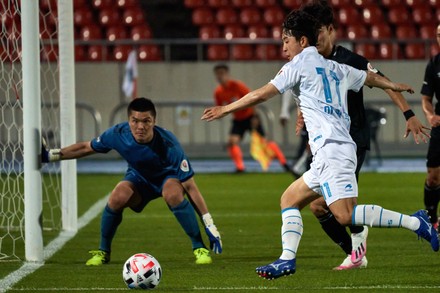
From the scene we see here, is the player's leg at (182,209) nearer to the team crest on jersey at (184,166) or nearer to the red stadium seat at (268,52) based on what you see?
the team crest on jersey at (184,166)

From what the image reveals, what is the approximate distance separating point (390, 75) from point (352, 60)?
15.8 meters

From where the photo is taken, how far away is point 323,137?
6.93 m

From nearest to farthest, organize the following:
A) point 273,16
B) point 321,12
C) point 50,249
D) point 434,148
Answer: point 321,12
point 50,249
point 434,148
point 273,16

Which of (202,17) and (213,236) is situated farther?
(202,17)

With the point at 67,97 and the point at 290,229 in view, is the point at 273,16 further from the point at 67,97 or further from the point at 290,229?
the point at 290,229

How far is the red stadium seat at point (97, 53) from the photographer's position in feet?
76.8

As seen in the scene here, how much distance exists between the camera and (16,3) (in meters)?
9.83

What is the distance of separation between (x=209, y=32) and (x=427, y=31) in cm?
499

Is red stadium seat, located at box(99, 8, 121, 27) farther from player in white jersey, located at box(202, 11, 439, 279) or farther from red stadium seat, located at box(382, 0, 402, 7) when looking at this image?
player in white jersey, located at box(202, 11, 439, 279)

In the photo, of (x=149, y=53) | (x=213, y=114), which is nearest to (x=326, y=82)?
(x=213, y=114)

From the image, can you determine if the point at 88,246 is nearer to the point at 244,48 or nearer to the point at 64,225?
the point at 64,225

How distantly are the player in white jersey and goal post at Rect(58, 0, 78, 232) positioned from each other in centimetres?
428

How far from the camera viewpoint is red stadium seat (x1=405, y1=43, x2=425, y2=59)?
78.5ft

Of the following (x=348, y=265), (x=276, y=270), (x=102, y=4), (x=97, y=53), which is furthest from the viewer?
(x=102, y=4)
